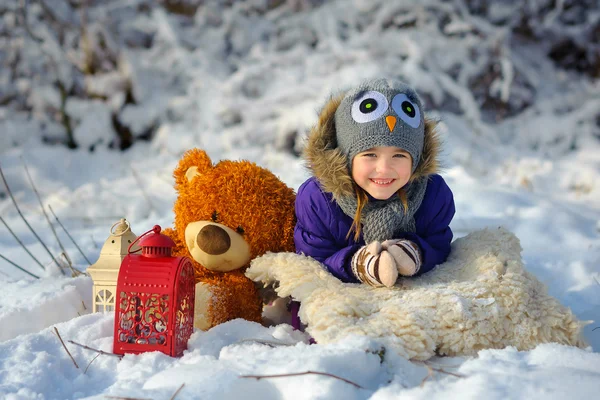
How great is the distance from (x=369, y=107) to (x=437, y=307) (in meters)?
A: 0.59

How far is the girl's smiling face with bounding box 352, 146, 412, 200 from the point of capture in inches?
62.4

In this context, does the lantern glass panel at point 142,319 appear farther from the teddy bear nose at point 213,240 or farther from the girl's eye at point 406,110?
the girl's eye at point 406,110

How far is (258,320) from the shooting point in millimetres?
1708

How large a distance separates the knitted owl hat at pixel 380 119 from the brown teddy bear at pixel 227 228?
31 centimetres

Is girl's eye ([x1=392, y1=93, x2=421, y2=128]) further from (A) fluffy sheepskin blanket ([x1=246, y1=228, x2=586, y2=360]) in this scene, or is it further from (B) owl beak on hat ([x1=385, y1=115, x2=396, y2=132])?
(A) fluffy sheepskin blanket ([x1=246, y1=228, x2=586, y2=360])

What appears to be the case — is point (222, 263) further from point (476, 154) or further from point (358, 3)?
point (358, 3)

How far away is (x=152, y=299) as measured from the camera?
1.46 meters

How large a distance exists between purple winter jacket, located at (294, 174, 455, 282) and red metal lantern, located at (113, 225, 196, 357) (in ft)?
1.33

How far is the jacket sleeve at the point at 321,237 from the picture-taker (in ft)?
5.41

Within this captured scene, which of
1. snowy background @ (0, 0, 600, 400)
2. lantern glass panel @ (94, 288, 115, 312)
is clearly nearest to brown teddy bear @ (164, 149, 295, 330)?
lantern glass panel @ (94, 288, 115, 312)

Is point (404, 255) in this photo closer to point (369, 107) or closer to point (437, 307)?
point (437, 307)

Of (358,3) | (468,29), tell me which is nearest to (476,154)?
(468,29)

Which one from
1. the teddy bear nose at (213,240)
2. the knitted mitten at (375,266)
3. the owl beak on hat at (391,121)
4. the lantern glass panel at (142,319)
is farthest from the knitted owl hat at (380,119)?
the lantern glass panel at (142,319)

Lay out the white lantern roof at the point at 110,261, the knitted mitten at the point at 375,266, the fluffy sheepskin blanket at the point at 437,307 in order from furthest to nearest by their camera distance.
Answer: the white lantern roof at the point at 110,261 → the knitted mitten at the point at 375,266 → the fluffy sheepskin blanket at the point at 437,307
